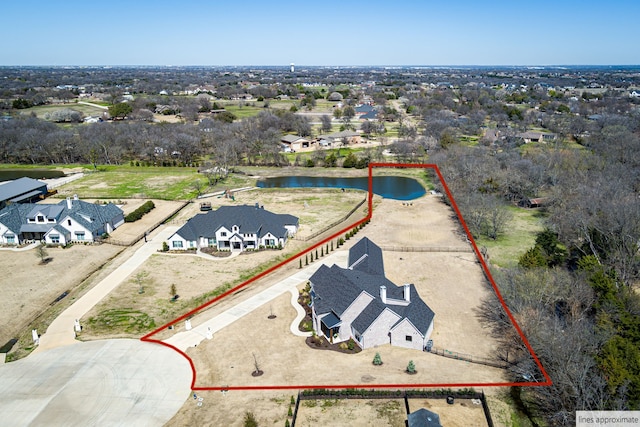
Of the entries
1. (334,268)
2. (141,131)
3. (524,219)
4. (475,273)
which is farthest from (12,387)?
(141,131)

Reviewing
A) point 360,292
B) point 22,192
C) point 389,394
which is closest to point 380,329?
point 360,292

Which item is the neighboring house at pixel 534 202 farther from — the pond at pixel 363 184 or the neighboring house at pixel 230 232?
the neighboring house at pixel 230 232

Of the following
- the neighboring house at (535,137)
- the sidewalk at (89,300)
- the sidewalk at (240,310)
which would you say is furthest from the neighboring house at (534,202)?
the sidewalk at (89,300)

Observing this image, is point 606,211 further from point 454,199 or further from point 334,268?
point 334,268

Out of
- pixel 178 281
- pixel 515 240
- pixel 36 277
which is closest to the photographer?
pixel 178 281

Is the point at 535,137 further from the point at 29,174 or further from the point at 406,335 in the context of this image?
the point at 29,174

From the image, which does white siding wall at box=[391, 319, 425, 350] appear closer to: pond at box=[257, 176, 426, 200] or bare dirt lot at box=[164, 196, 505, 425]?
bare dirt lot at box=[164, 196, 505, 425]
